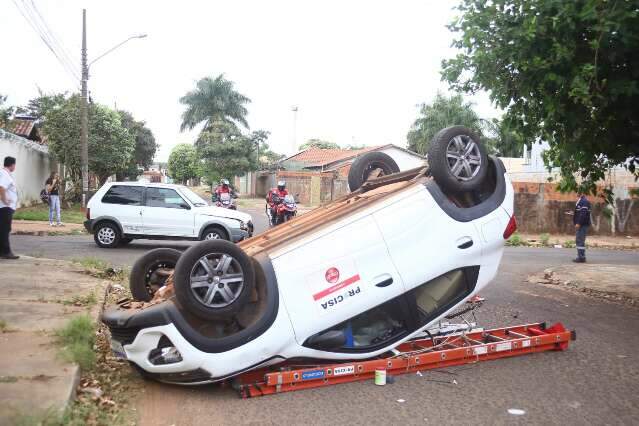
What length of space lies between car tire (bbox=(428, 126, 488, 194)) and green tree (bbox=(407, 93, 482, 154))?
39.0m

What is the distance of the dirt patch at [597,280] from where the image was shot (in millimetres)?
10570

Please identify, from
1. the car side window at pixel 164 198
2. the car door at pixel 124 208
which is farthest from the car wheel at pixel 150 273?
the car door at pixel 124 208

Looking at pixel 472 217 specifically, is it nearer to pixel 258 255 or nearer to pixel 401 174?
pixel 401 174

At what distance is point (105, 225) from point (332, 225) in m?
10.6

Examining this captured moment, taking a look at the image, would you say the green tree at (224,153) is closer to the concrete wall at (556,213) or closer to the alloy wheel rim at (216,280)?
the concrete wall at (556,213)

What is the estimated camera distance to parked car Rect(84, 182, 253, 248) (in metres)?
14.4

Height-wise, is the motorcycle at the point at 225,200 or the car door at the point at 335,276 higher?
the motorcycle at the point at 225,200

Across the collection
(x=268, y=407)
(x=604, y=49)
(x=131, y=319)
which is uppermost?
(x=604, y=49)

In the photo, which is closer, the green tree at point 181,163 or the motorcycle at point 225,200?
the motorcycle at point 225,200

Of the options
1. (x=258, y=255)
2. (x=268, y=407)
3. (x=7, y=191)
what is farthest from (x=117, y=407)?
(x=7, y=191)

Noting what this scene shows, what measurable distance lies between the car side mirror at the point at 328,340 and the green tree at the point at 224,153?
46.8 meters

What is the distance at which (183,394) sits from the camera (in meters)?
5.00

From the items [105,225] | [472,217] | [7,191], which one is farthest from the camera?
[105,225]

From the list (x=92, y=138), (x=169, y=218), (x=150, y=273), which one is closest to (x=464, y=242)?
(x=150, y=273)
